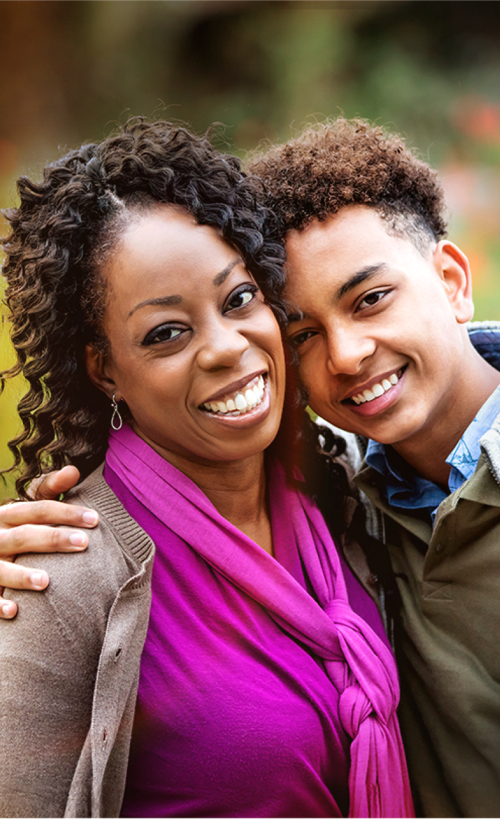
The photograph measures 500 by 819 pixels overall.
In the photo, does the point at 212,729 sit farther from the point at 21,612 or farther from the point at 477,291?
the point at 477,291

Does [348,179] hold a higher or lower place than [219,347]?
higher

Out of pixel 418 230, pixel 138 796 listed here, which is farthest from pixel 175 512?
pixel 418 230

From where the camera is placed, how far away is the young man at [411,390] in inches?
28.8

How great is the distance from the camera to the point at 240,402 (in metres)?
0.66

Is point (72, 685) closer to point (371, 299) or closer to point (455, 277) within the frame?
point (371, 299)

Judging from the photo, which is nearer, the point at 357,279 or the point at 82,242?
the point at 82,242

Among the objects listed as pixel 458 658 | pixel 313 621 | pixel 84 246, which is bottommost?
pixel 458 658

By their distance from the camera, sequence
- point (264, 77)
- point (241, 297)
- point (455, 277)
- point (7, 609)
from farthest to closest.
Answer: point (264, 77)
point (455, 277)
point (241, 297)
point (7, 609)

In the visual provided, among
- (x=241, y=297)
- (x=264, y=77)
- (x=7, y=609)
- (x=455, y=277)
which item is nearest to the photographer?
(x=7, y=609)

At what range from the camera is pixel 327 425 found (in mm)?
1021

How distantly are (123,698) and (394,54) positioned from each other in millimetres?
1240

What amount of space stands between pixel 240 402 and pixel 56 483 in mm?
247

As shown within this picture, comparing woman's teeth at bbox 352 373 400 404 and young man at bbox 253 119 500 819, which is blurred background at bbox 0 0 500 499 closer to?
young man at bbox 253 119 500 819

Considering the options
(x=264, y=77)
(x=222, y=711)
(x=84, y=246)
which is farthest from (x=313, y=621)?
(x=264, y=77)
